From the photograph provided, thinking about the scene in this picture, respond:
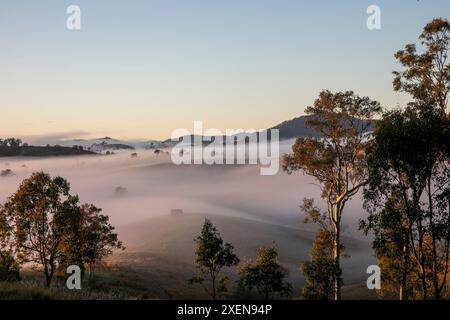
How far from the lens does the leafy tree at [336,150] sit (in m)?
48.6

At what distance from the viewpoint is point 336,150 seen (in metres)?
49.6

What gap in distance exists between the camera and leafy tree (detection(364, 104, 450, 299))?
3353 centimetres

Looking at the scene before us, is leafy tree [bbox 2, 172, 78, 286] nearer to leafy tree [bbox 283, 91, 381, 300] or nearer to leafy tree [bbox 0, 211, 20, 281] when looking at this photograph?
leafy tree [bbox 0, 211, 20, 281]

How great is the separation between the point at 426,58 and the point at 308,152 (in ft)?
49.5

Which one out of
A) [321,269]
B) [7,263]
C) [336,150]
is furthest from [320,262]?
[7,263]

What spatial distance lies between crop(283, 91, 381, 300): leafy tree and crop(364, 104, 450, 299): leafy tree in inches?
433

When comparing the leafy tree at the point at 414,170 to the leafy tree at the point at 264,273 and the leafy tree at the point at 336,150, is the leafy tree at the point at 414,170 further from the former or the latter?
the leafy tree at the point at 264,273

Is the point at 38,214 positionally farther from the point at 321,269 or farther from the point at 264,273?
the point at 264,273

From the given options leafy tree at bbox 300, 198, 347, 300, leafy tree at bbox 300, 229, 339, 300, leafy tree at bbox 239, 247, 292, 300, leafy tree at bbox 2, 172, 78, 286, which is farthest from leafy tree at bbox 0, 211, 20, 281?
leafy tree at bbox 300, 229, 339, 300

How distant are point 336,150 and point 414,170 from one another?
15.2 m

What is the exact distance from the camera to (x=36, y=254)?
58.5m

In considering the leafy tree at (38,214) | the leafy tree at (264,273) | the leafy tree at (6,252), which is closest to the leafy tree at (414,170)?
the leafy tree at (264,273)
